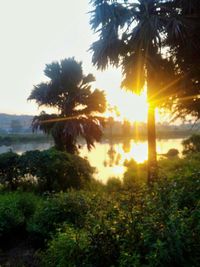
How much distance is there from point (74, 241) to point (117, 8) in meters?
10.3

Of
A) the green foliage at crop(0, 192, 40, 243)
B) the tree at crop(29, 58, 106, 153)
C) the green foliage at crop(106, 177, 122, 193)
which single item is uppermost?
the tree at crop(29, 58, 106, 153)

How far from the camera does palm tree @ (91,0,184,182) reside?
13.2 m

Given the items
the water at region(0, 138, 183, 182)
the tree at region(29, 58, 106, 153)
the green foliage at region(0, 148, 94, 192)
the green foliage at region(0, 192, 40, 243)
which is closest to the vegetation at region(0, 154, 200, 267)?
the green foliage at region(0, 192, 40, 243)

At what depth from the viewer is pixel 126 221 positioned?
16.1 feet

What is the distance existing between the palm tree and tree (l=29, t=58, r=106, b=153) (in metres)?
7.05

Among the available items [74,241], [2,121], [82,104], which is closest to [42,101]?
[82,104]

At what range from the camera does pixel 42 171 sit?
43.8 ft

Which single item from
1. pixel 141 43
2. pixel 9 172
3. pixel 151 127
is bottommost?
pixel 9 172

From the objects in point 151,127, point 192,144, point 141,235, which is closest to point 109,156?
point 192,144

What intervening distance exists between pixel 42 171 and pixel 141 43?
5.42 metres

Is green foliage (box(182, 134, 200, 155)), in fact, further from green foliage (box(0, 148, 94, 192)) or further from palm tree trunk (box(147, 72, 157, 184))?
green foliage (box(0, 148, 94, 192))

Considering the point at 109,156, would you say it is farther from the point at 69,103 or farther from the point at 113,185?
the point at 113,185

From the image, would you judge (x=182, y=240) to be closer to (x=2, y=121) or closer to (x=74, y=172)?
(x=74, y=172)

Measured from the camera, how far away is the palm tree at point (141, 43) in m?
Answer: 13.2
